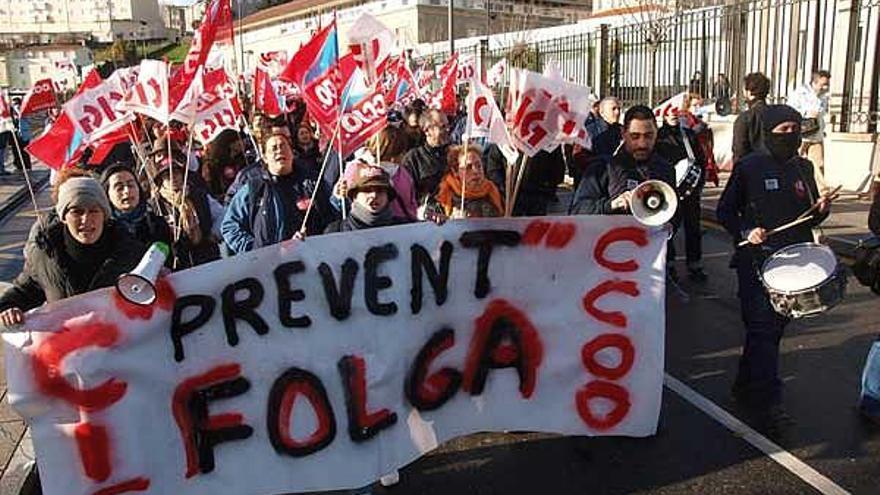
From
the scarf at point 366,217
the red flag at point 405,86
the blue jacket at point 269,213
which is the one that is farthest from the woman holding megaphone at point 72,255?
the red flag at point 405,86

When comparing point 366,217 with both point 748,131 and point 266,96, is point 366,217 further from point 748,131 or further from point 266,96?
point 266,96

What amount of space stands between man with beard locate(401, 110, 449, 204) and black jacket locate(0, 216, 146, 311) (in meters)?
2.96

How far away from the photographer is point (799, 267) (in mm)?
4285

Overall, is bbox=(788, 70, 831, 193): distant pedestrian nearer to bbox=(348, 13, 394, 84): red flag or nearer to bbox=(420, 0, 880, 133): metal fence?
bbox=(420, 0, 880, 133): metal fence

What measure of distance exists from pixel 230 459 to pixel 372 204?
1275 millimetres

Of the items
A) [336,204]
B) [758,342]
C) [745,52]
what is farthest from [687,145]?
[745,52]

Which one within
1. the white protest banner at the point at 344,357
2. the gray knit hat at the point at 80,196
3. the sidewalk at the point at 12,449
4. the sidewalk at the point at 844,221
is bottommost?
the sidewalk at the point at 12,449

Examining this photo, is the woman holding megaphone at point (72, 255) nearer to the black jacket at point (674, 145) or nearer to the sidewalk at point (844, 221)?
the black jacket at point (674, 145)

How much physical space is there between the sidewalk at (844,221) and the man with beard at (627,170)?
3.42 m

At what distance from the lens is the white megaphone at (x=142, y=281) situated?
10.1ft

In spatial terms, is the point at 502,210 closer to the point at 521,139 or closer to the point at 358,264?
the point at 521,139

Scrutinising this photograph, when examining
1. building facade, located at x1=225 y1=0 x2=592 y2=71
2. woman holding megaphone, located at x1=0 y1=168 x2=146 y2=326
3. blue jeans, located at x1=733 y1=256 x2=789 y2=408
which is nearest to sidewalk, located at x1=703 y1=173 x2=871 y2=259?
blue jeans, located at x1=733 y1=256 x2=789 y2=408

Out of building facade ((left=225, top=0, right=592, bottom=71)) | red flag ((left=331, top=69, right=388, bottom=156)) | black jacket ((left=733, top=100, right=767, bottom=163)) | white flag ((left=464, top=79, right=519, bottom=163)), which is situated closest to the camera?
white flag ((left=464, top=79, right=519, bottom=163))

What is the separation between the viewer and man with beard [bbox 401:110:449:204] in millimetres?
6574
